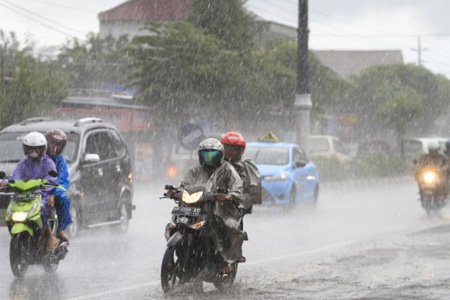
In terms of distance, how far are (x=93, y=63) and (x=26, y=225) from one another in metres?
52.4

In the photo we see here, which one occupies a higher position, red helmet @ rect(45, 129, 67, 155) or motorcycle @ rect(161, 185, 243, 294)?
red helmet @ rect(45, 129, 67, 155)

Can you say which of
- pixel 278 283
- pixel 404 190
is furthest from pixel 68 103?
pixel 278 283

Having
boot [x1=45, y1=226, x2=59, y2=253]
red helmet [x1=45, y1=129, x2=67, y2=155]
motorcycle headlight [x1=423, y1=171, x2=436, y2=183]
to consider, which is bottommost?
motorcycle headlight [x1=423, y1=171, x2=436, y2=183]

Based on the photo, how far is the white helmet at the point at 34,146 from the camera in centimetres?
1196

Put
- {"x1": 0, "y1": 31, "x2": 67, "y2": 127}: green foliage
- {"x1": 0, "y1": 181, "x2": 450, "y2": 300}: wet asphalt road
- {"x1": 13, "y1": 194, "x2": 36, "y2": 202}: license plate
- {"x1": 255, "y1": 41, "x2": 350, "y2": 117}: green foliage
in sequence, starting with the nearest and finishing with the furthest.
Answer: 1. {"x1": 0, "y1": 181, "x2": 450, "y2": 300}: wet asphalt road
2. {"x1": 13, "y1": 194, "x2": 36, "y2": 202}: license plate
3. {"x1": 0, "y1": 31, "x2": 67, "y2": 127}: green foliage
4. {"x1": 255, "y1": 41, "x2": 350, "y2": 117}: green foliage

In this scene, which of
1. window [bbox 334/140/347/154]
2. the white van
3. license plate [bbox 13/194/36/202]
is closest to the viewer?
license plate [bbox 13/194/36/202]

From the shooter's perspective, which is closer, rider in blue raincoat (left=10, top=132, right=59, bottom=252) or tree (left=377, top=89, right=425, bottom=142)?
rider in blue raincoat (left=10, top=132, right=59, bottom=252)

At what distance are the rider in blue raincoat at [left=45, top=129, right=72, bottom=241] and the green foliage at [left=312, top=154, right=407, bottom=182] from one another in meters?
23.9

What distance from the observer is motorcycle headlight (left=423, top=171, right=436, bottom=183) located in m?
24.0

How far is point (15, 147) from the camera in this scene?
17.2 m

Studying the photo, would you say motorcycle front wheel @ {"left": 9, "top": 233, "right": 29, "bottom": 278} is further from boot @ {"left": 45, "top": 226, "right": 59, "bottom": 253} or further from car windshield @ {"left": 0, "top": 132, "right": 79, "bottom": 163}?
car windshield @ {"left": 0, "top": 132, "right": 79, "bottom": 163}

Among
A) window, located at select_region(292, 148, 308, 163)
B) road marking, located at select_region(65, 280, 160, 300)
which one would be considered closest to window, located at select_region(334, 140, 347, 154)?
window, located at select_region(292, 148, 308, 163)

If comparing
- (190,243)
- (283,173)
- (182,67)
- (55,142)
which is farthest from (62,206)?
(182,67)

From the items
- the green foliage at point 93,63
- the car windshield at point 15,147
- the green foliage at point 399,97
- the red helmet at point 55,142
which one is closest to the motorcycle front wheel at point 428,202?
the car windshield at point 15,147
